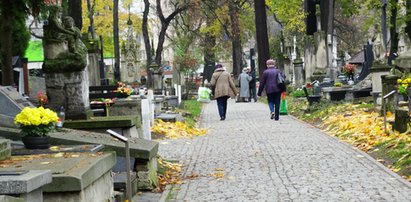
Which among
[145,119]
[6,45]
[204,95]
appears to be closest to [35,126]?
[145,119]

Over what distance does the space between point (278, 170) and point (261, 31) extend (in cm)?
2838

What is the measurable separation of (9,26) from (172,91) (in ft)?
88.4

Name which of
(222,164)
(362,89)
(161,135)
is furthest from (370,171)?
(362,89)

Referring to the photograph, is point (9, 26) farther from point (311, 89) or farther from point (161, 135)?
point (311, 89)

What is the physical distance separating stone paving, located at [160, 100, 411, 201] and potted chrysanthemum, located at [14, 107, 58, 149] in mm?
2036

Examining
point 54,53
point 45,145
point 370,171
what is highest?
point 54,53

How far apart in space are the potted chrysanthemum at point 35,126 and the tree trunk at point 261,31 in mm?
31263

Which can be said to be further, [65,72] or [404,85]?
[404,85]

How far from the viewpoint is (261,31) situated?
40094mm

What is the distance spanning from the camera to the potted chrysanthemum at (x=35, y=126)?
8539 mm

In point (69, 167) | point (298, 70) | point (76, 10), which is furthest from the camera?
point (298, 70)

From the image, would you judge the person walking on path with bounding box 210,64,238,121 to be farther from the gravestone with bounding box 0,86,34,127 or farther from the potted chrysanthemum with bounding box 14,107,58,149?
A: the potted chrysanthemum with bounding box 14,107,58,149

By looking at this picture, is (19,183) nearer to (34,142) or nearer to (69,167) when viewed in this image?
(69,167)

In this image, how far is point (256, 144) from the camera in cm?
1627
